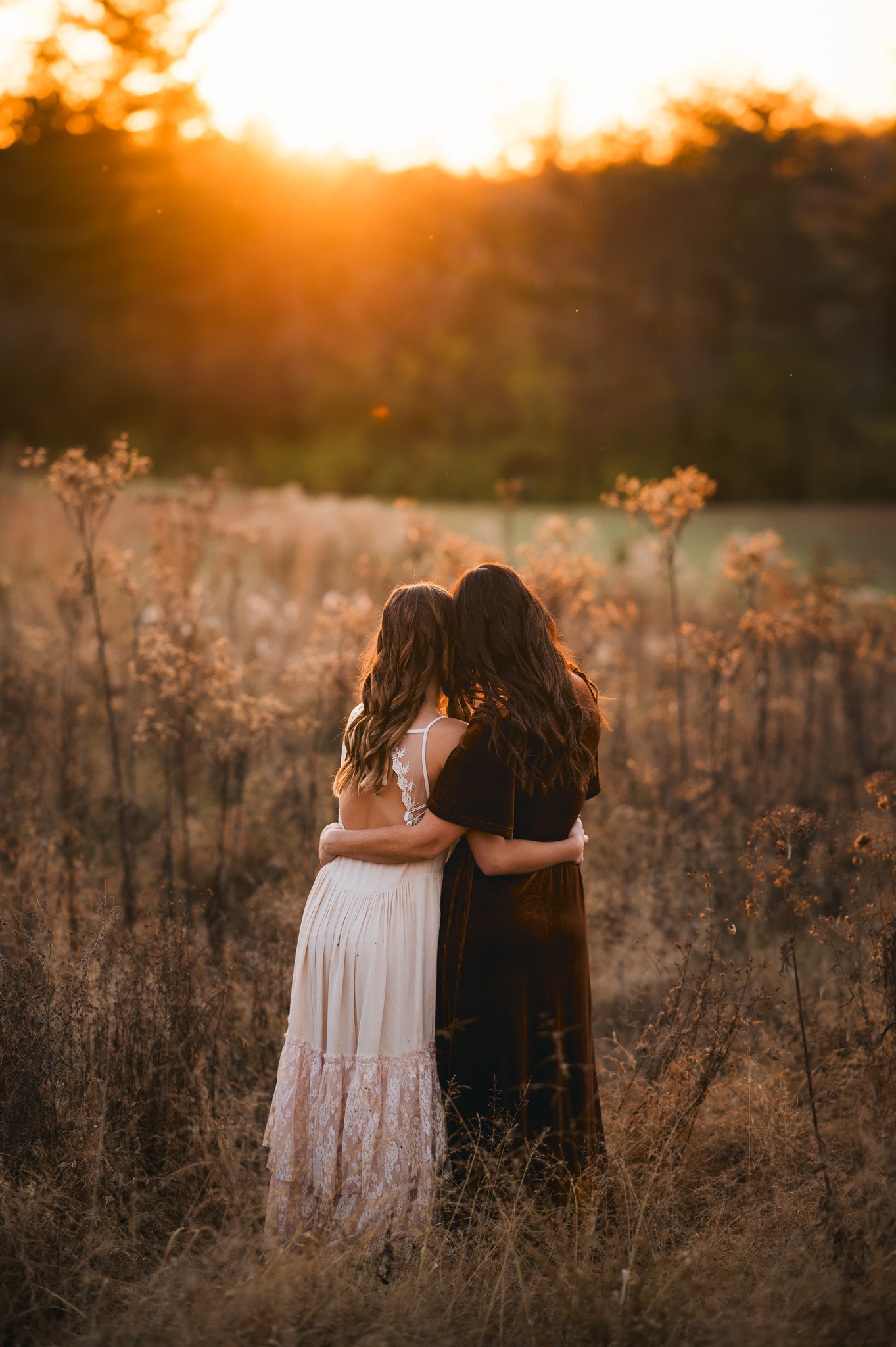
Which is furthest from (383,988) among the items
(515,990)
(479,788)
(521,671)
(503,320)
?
(503,320)

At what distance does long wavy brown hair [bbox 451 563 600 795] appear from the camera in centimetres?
284

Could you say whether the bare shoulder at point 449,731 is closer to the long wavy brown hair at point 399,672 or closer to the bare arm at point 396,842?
the long wavy brown hair at point 399,672

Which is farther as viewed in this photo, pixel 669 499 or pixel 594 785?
pixel 669 499

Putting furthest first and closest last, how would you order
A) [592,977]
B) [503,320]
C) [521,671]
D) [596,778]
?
[503,320], [592,977], [596,778], [521,671]

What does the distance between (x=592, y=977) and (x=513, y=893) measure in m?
2.07

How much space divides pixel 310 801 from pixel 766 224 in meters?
32.2

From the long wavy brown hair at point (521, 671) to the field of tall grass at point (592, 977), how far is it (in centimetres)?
72

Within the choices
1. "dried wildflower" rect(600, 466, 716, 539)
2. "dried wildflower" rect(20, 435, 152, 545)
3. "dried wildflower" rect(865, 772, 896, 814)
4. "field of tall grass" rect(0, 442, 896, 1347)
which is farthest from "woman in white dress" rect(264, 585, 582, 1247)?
"dried wildflower" rect(600, 466, 716, 539)

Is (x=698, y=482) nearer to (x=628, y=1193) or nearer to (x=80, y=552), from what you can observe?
(x=628, y=1193)

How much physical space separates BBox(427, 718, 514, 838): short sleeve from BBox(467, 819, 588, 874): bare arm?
0.06m

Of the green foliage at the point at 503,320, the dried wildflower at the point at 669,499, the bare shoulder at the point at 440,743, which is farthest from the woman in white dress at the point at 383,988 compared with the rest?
the green foliage at the point at 503,320

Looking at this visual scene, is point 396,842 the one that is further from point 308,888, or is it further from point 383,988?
point 308,888

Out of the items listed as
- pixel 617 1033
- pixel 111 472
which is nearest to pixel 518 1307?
pixel 617 1033

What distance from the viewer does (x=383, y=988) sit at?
2902 mm
